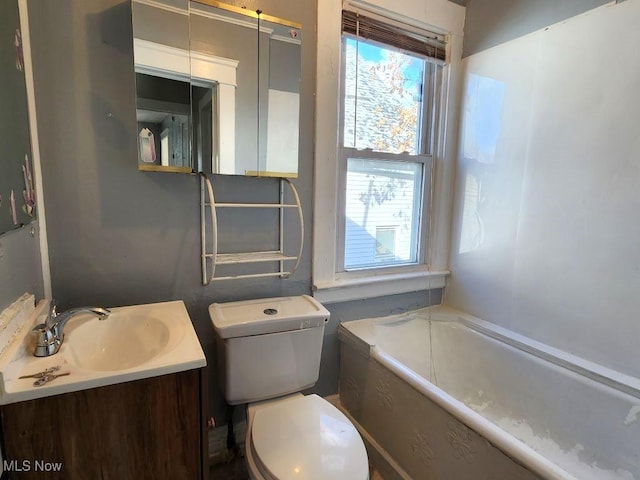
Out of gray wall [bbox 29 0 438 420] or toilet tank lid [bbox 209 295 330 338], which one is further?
toilet tank lid [bbox 209 295 330 338]

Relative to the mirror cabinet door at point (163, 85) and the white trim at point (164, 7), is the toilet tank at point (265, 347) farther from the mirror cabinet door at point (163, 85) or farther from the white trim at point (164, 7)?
the white trim at point (164, 7)

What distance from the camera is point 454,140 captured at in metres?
1.95

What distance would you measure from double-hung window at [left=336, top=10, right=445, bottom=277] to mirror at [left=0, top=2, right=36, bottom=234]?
1.21 m

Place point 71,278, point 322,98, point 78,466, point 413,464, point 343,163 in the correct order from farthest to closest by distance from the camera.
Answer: point 343,163 < point 322,98 < point 413,464 < point 71,278 < point 78,466

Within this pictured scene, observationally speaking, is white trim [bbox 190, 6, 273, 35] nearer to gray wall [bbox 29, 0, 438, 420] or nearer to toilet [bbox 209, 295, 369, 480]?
gray wall [bbox 29, 0, 438, 420]

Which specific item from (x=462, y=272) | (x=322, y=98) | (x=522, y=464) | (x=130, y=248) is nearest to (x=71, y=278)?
(x=130, y=248)

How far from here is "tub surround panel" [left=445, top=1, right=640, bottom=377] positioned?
1.30 meters

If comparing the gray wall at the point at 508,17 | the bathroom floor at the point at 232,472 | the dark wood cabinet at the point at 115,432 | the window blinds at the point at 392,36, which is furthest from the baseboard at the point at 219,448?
the gray wall at the point at 508,17

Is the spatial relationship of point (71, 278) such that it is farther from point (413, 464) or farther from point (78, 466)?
point (413, 464)

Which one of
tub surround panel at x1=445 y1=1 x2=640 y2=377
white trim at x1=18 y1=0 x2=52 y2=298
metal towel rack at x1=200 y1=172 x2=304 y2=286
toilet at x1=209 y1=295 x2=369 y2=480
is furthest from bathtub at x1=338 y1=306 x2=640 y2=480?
white trim at x1=18 y1=0 x2=52 y2=298

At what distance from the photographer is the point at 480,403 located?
1664mm

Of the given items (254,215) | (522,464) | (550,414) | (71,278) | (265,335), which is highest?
(254,215)

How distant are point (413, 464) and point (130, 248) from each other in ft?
4.53

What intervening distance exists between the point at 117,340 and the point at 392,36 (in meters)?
1.83
